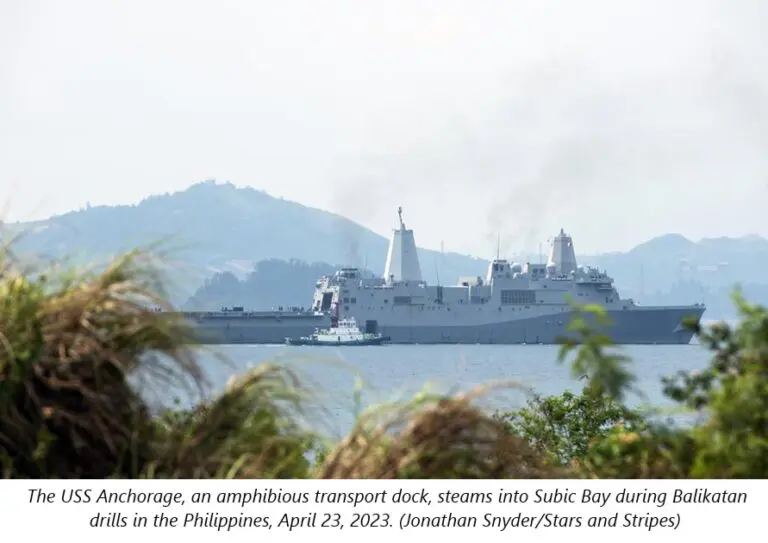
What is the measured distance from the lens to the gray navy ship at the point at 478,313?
243ft

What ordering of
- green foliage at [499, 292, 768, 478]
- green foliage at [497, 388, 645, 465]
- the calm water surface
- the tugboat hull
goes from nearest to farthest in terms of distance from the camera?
green foliage at [499, 292, 768, 478], green foliage at [497, 388, 645, 465], the calm water surface, the tugboat hull

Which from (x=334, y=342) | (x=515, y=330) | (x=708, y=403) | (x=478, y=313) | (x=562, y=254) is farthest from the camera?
(x=562, y=254)

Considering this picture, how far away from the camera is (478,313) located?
74875 mm

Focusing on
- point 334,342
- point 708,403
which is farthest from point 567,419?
point 334,342

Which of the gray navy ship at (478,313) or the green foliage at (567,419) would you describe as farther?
the gray navy ship at (478,313)

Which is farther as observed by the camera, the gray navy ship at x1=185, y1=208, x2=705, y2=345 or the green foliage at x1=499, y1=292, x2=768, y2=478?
the gray navy ship at x1=185, y1=208, x2=705, y2=345

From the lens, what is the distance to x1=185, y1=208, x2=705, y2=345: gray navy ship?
74.0 m

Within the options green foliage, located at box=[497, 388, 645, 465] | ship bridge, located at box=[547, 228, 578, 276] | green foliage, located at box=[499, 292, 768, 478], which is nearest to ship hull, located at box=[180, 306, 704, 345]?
ship bridge, located at box=[547, 228, 578, 276]

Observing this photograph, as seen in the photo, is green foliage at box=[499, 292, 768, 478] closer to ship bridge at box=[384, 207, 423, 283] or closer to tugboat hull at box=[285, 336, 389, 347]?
tugboat hull at box=[285, 336, 389, 347]

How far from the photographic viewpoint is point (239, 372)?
10.6 ft

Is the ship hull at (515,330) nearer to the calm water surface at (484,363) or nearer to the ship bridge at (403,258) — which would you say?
the calm water surface at (484,363)

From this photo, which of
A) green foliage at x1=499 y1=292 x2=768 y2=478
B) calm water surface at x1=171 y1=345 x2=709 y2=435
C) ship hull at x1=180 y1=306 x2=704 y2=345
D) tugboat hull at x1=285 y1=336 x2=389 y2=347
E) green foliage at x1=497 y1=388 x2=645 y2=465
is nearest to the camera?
green foliage at x1=499 y1=292 x2=768 y2=478

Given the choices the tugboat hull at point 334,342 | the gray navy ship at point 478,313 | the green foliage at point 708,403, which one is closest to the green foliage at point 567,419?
the green foliage at point 708,403

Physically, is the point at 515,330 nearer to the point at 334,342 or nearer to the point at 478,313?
the point at 478,313
